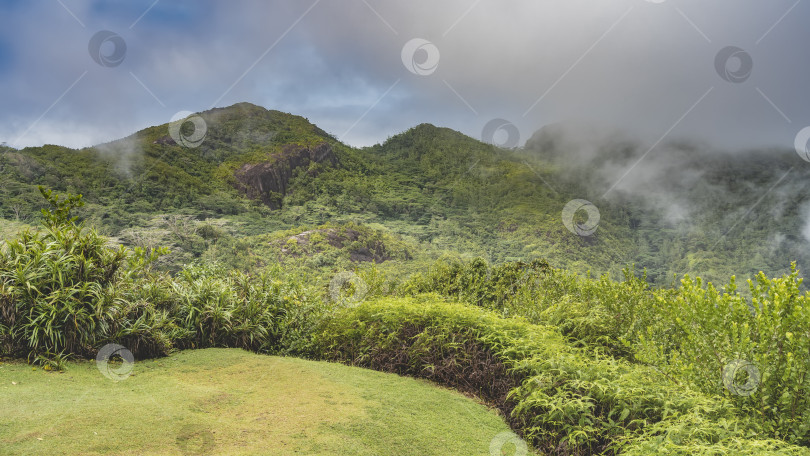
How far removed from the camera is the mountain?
1437 inches

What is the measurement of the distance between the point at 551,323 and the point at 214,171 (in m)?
55.4

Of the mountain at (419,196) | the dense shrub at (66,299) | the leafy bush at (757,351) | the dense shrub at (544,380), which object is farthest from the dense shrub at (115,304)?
the mountain at (419,196)

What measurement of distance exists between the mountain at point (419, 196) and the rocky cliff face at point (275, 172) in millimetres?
243

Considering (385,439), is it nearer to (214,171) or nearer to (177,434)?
(177,434)

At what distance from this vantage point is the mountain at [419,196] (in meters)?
36.5

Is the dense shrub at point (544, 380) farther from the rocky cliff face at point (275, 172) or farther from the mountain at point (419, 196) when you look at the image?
the rocky cliff face at point (275, 172)

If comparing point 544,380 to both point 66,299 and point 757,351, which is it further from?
point 66,299

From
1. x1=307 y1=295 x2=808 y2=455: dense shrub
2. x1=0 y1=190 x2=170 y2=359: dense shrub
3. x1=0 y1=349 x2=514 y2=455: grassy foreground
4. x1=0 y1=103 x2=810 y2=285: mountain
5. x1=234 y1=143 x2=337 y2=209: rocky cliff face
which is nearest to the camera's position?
x1=0 y1=349 x2=514 y2=455: grassy foreground

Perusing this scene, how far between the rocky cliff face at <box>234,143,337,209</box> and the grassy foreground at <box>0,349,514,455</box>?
5168 centimetres

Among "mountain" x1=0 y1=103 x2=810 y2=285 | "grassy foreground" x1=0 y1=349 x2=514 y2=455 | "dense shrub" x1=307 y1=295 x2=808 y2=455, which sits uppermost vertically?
"mountain" x1=0 y1=103 x2=810 y2=285

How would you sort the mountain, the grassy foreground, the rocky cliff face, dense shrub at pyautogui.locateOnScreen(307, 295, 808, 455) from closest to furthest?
the grassy foreground, dense shrub at pyautogui.locateOnScreen(307, 295, 808, 455), the mountain, the rocky cliff face

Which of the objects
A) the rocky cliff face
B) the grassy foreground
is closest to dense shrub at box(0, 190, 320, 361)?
the grassy foreground

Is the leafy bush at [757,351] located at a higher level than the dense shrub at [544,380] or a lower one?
higher

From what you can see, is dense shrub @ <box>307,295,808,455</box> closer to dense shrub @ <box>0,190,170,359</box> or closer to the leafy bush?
the leafy bush
